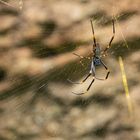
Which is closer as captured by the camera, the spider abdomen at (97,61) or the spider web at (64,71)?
the spider web at (64,71)

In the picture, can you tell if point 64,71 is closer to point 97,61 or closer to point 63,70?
point 63,70

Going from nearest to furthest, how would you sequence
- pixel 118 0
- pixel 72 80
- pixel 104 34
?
1. pixel 118 0
2. pixel 104 34
3. pixel 72 80

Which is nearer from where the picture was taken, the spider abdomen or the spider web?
the spider web

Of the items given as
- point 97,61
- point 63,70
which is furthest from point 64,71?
point 97,61

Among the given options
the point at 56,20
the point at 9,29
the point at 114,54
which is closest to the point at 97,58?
the point at 114,54

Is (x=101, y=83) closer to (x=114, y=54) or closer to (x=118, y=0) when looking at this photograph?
(x=114, y=54)

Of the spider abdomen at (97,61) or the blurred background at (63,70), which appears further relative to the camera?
the spider abdomen at (97,61)

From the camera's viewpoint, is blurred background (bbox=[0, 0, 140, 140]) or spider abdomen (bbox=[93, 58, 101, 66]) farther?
spider abdomen (bbox=[93, 58, 101, 66])

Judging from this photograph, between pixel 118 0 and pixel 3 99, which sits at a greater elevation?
pixel 118 0
